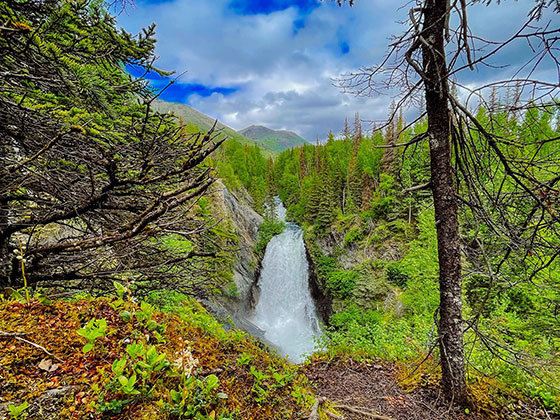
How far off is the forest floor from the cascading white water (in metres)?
13.0

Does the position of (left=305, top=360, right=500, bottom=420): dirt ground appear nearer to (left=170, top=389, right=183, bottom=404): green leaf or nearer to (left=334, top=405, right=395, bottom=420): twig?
(left=334, top=405, right=395, bottom=420): twig

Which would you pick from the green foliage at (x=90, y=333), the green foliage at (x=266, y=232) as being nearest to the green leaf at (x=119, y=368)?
the green foliage at (x=90, y=333)

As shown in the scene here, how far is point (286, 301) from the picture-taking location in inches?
912

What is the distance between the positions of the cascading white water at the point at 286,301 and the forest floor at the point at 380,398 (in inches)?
514

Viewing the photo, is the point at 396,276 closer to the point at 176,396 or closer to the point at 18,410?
the point at 176,396

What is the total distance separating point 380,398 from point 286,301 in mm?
20747

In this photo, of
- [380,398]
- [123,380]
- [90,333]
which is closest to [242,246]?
[380,398]

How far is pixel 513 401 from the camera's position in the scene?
3.10m

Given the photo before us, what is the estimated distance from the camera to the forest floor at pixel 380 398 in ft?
9.52

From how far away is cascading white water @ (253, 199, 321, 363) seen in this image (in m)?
18.7

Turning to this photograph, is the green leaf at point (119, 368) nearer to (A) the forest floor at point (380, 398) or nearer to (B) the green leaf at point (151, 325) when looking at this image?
(B) the green leaf at point (151, 325)

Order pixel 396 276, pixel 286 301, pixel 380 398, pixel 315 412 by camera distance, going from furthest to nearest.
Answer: pixel 286 301, pixel 396 276, pixel 380 398, pixel 315 412

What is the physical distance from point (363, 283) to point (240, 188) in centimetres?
2256

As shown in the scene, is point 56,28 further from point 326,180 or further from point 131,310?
point 326,180
